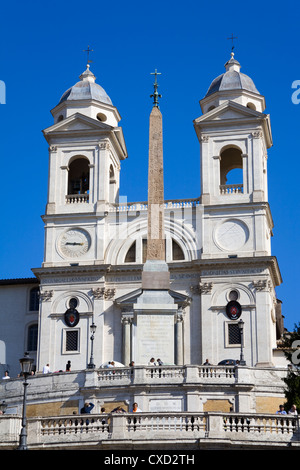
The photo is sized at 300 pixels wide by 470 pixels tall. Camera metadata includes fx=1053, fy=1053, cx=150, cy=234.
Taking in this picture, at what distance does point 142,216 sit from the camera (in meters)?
72.7

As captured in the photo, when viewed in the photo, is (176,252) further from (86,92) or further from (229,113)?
(86,92)

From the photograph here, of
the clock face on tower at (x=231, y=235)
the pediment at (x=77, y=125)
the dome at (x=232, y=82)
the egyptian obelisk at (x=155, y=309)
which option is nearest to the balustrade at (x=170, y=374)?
the egyptian obelisk at (x=155, y=309)

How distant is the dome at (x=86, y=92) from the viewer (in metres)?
76.4

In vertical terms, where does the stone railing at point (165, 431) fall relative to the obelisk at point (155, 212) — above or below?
below

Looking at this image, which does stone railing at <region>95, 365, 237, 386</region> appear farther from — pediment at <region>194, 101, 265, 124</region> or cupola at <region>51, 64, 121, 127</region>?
cupola at <region>51, 64, 121, 127</region>

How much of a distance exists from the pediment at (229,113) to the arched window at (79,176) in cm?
948

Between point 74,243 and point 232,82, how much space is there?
16.1 metres

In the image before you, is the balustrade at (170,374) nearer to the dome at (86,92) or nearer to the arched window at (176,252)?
the arched window at (176,252)

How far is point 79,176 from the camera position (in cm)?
7738

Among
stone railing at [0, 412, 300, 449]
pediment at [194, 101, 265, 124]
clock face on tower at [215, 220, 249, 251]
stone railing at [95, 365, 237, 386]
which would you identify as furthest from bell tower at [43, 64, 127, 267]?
stone railing at [0, 412, 300, 449]

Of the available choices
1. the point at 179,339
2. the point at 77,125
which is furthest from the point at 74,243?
the point at 179,339

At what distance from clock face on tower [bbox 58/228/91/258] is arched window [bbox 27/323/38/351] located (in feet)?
20.6
